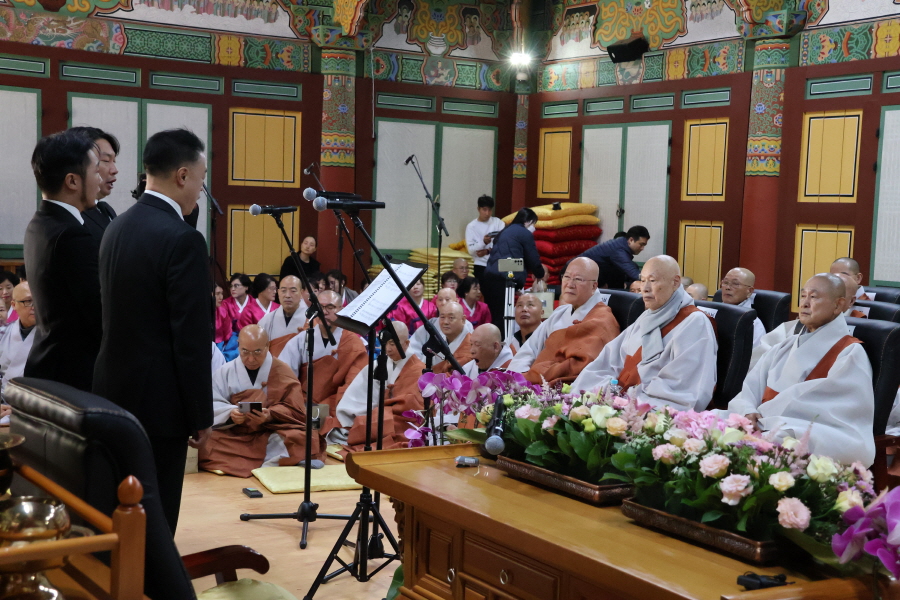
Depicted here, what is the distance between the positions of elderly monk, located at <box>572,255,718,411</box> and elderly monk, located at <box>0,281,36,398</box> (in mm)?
3050

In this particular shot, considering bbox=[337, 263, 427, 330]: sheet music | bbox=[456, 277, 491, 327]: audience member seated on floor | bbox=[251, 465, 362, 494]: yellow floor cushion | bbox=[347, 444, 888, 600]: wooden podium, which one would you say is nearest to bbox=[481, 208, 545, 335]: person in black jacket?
bbox=[456, 277, 491, 327]: audience member seated on floor

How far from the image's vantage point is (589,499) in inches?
87.2

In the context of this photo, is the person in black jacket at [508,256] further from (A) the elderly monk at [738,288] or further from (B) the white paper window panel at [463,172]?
(A) the elderly monk at [738,288]

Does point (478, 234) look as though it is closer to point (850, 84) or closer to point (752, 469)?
point (850, 84)

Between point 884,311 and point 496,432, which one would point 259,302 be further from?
point 496,432

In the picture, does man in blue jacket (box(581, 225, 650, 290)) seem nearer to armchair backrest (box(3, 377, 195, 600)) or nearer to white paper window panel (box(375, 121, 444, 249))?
white paper window panel (box(375, 121, 444, 249))

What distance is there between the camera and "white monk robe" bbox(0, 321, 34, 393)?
513 centimetres

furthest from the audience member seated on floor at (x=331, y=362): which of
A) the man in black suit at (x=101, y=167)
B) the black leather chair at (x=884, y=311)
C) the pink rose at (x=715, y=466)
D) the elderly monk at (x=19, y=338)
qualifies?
the pink rose at (x=715, y=466)

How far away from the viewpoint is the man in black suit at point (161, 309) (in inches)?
95.5

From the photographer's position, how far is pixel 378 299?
3.39 m

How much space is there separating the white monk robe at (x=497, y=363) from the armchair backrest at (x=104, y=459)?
362 cm

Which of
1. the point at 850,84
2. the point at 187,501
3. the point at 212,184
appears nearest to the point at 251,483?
the point at 187,501

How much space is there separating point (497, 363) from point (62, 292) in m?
3.10

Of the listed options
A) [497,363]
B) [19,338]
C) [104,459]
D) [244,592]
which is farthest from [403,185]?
[104,459]
